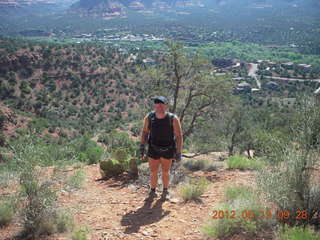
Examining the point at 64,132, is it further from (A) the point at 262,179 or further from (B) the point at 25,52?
(A) the point at 262,179

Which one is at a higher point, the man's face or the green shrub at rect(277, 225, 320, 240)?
the man's face

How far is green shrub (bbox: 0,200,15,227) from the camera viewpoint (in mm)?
4152

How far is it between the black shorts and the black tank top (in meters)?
0.06

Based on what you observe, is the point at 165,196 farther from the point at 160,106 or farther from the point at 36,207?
the point at 36,207

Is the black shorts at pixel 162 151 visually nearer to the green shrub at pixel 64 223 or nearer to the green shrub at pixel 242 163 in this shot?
the green shrub at pixel 64 223

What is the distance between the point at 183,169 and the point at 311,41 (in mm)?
139465

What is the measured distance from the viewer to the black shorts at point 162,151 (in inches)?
188

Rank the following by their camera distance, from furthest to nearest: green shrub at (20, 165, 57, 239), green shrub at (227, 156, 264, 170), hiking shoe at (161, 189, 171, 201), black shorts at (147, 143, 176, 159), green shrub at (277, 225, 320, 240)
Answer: green shrub at (227, 156, 264, 170), hiking shoe at (161, 189, 171, 201), black shorts at (147, 143, 176, 159), green shrub at (20, 165, 57, 239), green shrub at (277, 225, 320, 240)

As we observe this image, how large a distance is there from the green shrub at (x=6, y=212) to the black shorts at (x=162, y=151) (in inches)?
85.6

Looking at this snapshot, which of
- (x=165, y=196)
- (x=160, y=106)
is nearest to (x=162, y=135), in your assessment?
(x=160, y=106)

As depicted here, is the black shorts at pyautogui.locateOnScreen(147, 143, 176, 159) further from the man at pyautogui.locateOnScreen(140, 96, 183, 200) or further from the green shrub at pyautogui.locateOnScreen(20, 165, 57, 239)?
the green shrub at pyautogui.locateOnScreen(20, 165, 57, 239)

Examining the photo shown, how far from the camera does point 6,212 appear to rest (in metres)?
4.17

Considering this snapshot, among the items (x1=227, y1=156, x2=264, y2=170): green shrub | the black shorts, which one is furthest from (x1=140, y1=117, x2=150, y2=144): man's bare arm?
(x1=227, y1=156, x2=264, y2=170): green shrub

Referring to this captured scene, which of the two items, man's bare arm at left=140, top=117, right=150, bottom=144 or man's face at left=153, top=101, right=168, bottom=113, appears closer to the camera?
man's face at left=153, top=101, right=168, bottom=113
